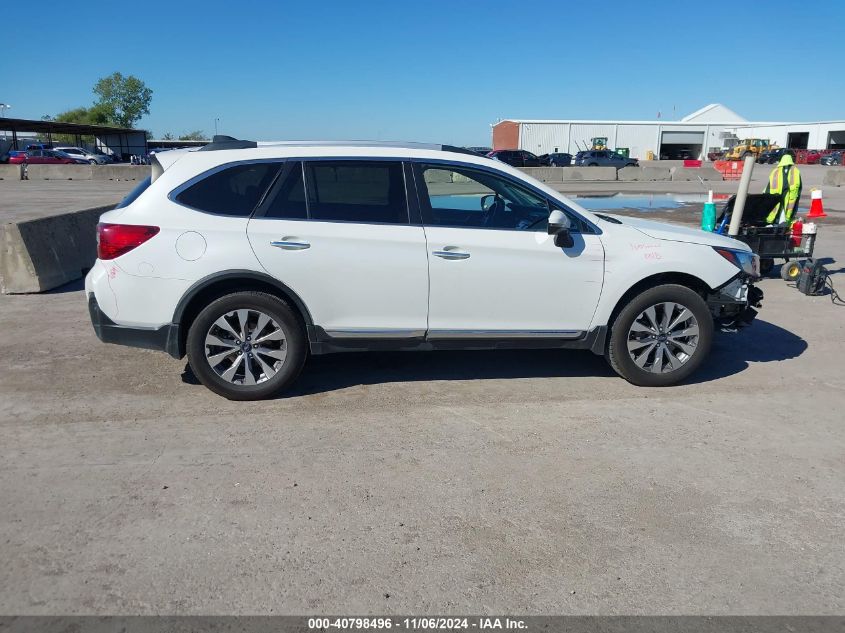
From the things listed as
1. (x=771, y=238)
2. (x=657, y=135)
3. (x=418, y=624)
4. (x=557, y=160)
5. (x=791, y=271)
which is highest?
(x=657, y=135)

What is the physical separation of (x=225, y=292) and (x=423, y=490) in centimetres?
214

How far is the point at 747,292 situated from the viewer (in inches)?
213

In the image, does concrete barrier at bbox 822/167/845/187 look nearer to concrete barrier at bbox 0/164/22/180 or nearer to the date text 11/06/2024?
the date text 11/06/2024

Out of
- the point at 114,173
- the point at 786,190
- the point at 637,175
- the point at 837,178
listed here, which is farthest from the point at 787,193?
the point at 114,173

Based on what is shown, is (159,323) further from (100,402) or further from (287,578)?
(287,578)

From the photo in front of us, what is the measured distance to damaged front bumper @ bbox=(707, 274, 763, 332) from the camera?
209 inches

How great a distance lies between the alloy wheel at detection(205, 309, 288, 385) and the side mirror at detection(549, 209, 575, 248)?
210 cm

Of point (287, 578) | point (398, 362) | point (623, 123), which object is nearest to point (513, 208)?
point (398, 362)

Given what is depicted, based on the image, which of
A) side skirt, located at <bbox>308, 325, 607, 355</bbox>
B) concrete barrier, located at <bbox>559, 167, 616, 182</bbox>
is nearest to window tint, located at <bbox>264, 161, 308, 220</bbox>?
side skirt, located at <bbox>308, 325, 607, 355</bbox>

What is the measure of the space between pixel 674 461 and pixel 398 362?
2567mm

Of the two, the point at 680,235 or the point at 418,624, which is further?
the point at 680,235

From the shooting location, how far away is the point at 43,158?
1850 inches

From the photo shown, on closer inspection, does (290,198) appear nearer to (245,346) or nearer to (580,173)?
(245,346)

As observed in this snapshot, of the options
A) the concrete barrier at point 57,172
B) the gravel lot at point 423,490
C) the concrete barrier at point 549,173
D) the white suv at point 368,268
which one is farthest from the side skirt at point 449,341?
the concrete barrier at point 57,172
